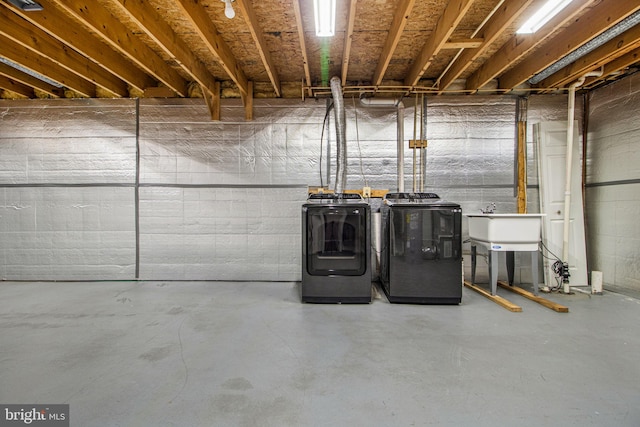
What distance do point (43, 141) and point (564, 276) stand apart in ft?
22.0

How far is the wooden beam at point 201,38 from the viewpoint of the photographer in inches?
86.6

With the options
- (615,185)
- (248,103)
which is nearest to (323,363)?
(248,103)

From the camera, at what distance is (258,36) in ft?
8.39

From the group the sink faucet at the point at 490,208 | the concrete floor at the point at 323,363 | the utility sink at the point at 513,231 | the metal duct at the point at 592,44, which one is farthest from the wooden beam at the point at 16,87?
the metal duct at the point at 592,44

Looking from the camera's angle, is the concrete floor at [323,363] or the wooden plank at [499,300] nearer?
the concrete floor at [323,363]

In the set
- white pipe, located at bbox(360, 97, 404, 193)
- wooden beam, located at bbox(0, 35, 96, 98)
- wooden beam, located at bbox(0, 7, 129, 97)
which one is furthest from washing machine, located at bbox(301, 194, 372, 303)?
wooden beam, located at bbox(0, 35, 96, 98)

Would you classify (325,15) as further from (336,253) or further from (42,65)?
(42,65)

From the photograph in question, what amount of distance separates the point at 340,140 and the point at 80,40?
8.90ft

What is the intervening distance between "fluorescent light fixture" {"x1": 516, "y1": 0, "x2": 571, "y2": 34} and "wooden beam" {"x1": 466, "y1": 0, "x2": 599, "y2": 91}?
14cm

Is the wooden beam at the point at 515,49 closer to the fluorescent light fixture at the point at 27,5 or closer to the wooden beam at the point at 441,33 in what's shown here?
the wooden beam at the point at 441,33

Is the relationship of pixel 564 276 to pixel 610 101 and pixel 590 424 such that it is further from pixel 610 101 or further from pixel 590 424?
pixel 590 424

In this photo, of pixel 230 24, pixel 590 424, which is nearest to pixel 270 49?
pixel 230 24

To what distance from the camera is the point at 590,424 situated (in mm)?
1312

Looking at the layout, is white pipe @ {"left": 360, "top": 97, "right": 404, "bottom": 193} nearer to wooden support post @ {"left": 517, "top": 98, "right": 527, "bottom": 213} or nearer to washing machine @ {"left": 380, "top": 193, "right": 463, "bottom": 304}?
washing machine @ {"left": 380, "top": 193, "right": 463, "bottom": 304}
